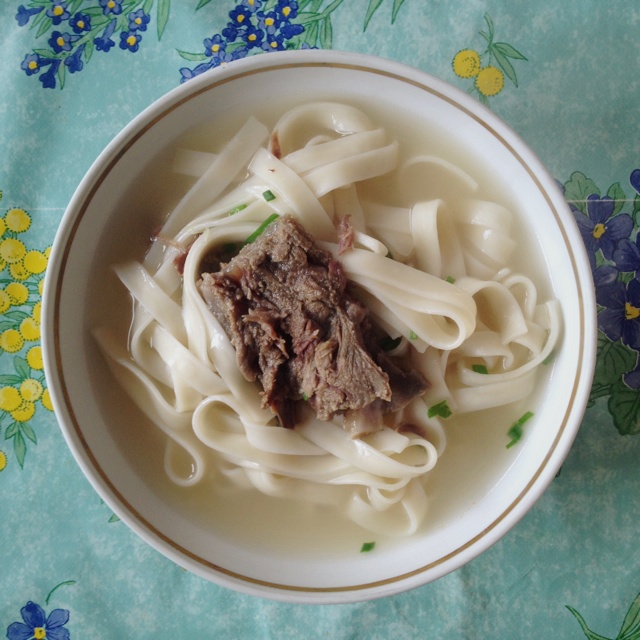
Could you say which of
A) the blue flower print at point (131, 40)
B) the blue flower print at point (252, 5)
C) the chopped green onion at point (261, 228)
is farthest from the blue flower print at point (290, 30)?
the chopped green onion at point (261, 228)

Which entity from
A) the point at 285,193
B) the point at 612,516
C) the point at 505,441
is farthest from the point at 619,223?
the point at 285,193

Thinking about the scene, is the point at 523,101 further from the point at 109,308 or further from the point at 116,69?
the point at 109,308

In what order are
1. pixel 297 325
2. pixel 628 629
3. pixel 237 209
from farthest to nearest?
1. pixel 628 629
2. pixel 237 209
3. pixel 297 325

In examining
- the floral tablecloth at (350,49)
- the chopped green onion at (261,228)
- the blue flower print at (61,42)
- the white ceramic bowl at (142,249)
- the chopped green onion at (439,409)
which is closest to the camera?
the white ceramic bowl at (142,249)

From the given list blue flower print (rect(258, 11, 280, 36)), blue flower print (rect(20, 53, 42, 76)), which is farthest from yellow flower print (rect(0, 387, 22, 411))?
blue flower print (rect(258, 11, 280, 36))

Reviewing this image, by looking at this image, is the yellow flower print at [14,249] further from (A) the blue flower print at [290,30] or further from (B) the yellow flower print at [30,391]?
(A) the blue flower print at [290,30]

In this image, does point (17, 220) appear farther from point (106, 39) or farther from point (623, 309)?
point (623, 309)

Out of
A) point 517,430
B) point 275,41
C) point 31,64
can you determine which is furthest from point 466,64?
point 31,64
